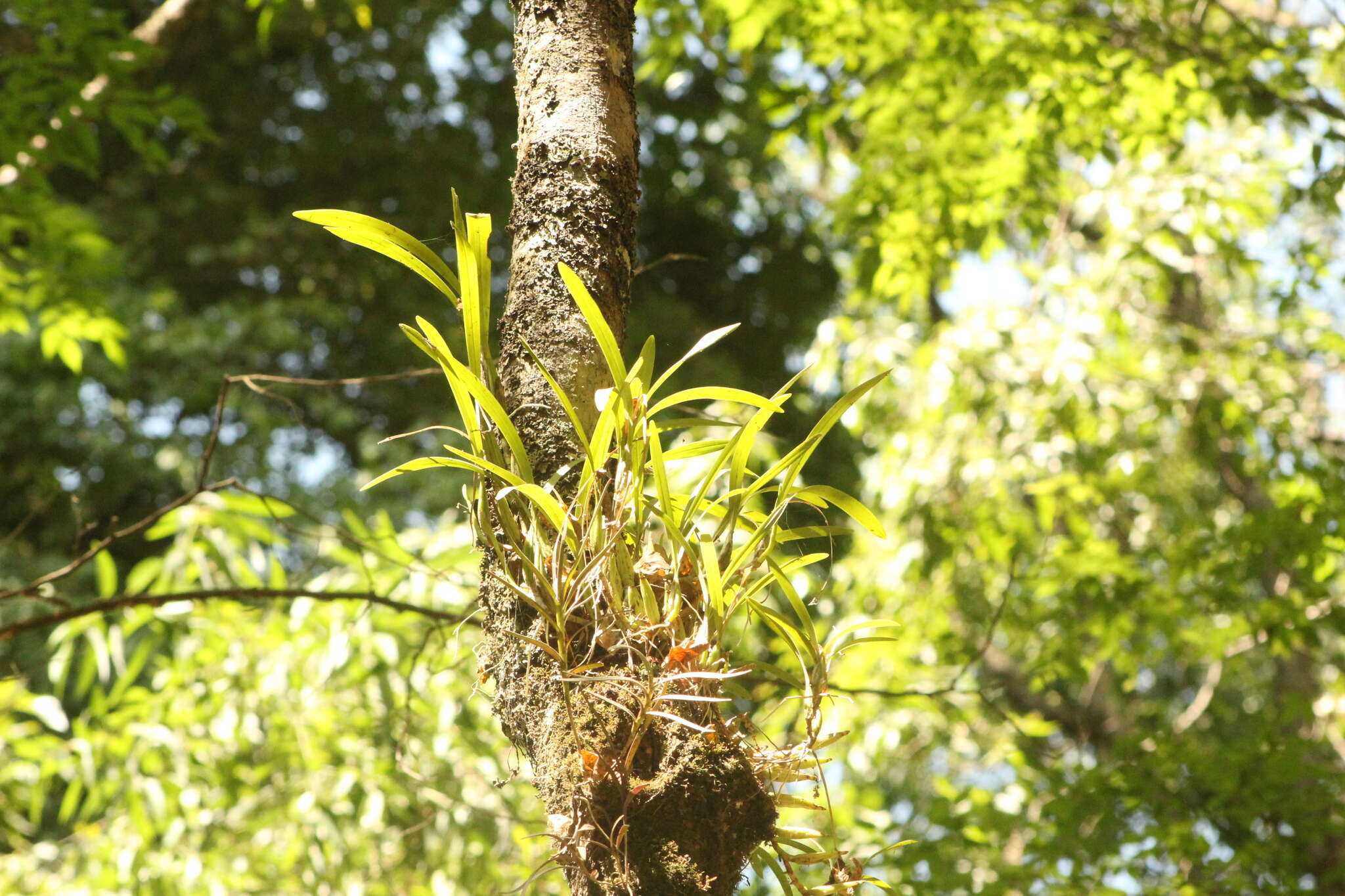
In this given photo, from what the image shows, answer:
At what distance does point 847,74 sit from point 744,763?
2396 mm

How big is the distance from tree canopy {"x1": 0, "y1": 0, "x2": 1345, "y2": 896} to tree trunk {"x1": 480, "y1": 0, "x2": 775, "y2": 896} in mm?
125

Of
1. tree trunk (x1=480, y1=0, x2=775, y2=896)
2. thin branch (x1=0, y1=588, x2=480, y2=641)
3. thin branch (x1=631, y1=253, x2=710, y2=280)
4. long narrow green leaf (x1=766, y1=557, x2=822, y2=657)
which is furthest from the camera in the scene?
thin branch (x1=0, y1=588, x2=480, y2=641)

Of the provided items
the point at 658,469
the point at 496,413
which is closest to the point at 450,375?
the point at 496,413

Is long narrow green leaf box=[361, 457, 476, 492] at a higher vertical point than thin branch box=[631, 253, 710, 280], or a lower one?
lower

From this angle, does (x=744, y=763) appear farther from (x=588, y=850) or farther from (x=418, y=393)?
(x=418, y=393)

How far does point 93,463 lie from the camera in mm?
5582

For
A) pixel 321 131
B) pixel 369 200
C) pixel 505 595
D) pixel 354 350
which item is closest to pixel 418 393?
pixel 354 350

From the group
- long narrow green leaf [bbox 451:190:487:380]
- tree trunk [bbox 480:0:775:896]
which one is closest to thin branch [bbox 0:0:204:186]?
tree trunk [bbox 480:0:775:896]

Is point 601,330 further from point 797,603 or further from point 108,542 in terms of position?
point 108,542

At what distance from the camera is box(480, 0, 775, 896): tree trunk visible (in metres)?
0.78

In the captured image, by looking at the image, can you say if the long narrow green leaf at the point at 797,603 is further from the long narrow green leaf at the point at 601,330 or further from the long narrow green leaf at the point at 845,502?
the long narrow green leaf at the point at 601,330

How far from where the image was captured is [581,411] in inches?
35.6

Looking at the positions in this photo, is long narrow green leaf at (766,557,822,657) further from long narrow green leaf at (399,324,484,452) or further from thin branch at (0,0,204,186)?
thin branch at (0,0,204,186)

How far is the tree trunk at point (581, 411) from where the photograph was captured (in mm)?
776
